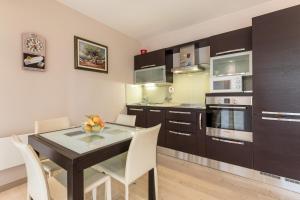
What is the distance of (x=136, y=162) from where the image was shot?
1.37m

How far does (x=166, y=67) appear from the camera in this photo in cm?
327

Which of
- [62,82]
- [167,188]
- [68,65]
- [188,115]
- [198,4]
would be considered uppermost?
[198,4]

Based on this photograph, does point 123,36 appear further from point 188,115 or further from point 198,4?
point 188,115

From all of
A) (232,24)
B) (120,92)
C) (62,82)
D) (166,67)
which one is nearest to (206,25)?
(232,24)

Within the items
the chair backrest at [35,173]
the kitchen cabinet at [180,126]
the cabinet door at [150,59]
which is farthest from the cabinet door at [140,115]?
the chair backrest at [35,173]

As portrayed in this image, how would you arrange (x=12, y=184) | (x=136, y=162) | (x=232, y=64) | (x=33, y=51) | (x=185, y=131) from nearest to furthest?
(x=136, y=162)
(x=12, y=184)
(x=33, y=51)
(x=232, y=64)
(x=185, y=131)

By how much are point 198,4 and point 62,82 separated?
2.45 metres

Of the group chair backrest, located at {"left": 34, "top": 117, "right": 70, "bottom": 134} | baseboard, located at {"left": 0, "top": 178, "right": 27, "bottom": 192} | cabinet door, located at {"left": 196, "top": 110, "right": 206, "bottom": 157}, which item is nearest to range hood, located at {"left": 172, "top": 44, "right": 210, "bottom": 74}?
cabinet door, located at {"left": 196, "top": 110, "right": 206, "bottom": 157}

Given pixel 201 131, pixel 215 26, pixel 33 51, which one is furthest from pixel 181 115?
pixel 33 51

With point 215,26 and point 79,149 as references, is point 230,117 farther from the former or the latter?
point 79,149

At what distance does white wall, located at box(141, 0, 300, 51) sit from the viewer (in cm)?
239

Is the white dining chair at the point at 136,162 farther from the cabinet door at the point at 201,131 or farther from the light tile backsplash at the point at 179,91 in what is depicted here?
the light tile backsplash at the point at 179,91

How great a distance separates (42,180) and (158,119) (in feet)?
7.12

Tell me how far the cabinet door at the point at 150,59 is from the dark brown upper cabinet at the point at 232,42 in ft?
3.36
